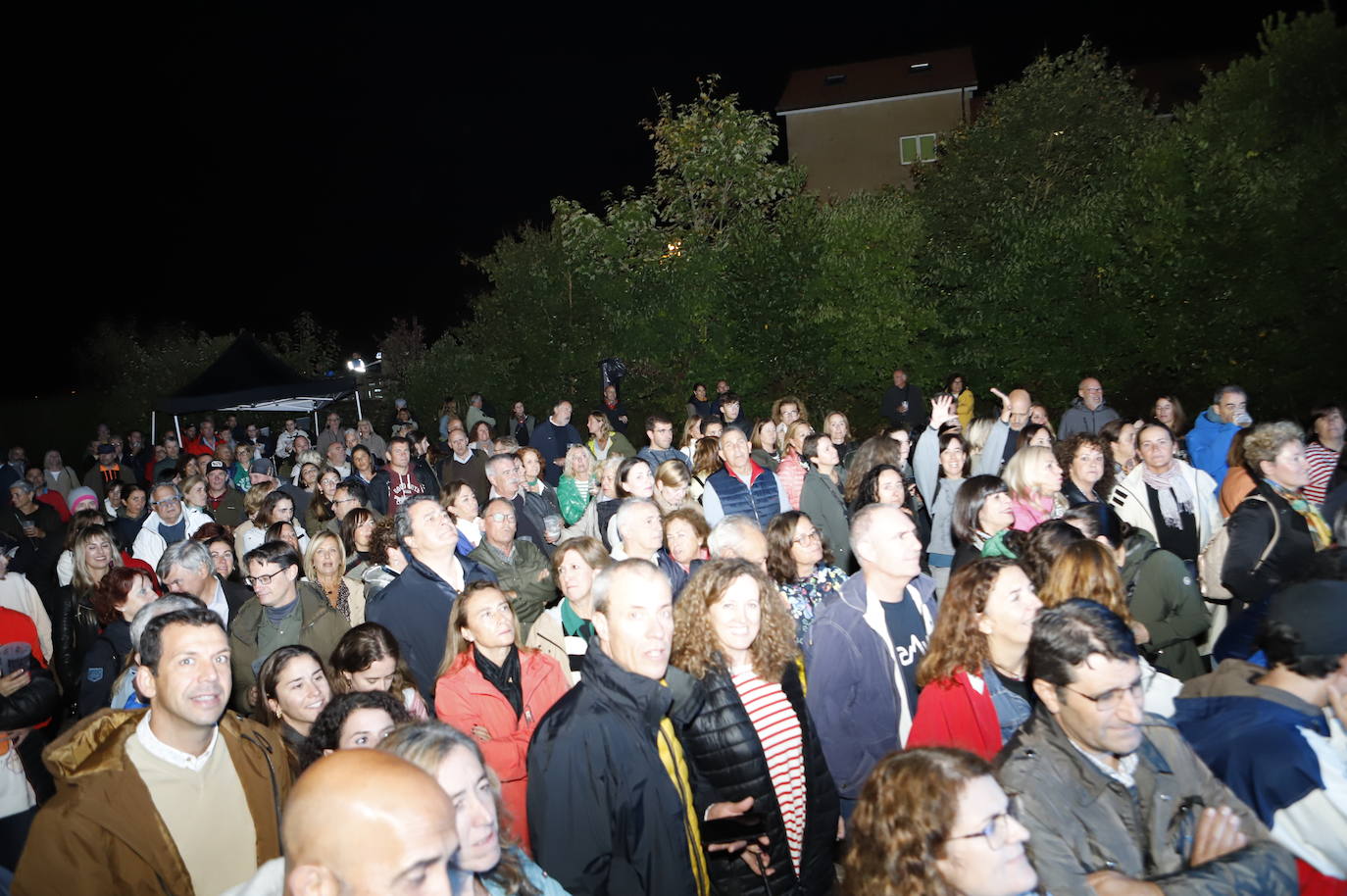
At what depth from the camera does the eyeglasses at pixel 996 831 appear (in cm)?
204

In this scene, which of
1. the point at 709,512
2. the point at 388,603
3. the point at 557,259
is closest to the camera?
the point at 388,603

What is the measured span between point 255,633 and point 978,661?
384cm

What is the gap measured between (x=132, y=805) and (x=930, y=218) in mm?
22202

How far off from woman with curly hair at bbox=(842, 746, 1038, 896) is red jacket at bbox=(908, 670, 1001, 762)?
1.18 meters

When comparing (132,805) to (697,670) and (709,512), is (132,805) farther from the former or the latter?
(709,512)

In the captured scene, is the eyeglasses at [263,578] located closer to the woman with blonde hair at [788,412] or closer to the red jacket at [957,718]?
the red jacket at [957,718]

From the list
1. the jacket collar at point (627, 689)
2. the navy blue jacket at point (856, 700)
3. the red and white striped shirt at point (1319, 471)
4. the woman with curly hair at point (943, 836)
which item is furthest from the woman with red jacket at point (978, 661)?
the red and white striped shirt at point (1319, 471)

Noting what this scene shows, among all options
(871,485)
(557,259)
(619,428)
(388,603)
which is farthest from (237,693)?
(557,259)

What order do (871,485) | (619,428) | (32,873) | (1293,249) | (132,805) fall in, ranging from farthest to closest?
(619,428) → (1293,249) → (871,485) → (132,805) → (32,873)

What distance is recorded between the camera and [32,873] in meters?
2.48

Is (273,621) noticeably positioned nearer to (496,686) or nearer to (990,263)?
(496,686)

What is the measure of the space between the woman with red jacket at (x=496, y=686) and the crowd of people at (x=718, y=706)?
0.02m

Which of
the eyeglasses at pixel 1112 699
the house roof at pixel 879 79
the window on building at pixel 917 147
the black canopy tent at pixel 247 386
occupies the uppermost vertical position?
the house roof at pixel 879 79

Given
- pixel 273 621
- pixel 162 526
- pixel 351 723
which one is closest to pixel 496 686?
pixel 351 723
